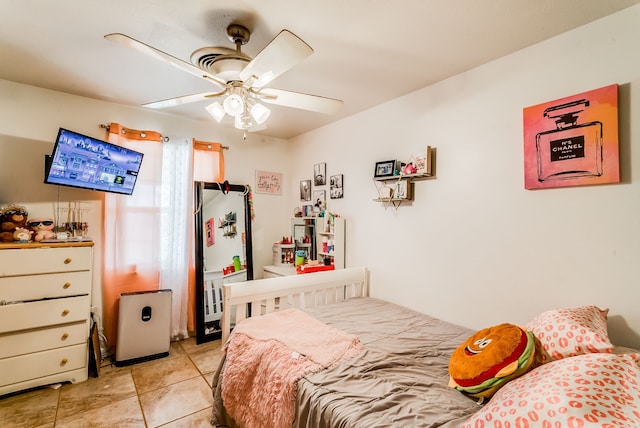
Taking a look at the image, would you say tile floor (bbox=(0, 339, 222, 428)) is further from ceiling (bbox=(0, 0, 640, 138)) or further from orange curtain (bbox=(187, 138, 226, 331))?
ceiling (bbox=(0, 0, 640, 138))

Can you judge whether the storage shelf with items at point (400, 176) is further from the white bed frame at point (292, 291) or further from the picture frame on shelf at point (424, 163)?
the white bed frame at point (292, 291)

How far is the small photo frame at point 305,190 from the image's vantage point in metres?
3.67

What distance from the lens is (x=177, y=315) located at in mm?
3090

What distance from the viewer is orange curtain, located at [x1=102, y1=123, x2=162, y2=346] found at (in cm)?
276

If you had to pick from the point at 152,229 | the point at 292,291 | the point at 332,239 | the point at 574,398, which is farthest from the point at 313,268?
the point at 574,398

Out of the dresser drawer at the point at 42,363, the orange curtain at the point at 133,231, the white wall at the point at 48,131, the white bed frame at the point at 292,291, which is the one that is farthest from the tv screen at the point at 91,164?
the white bed frame at the point at 292,291

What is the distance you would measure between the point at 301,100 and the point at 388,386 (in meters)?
1.61

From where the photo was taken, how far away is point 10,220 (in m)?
2.25

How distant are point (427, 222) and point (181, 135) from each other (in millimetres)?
2720

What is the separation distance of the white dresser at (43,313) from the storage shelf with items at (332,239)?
2089 mm

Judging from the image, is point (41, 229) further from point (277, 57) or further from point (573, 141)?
point (573, 141)

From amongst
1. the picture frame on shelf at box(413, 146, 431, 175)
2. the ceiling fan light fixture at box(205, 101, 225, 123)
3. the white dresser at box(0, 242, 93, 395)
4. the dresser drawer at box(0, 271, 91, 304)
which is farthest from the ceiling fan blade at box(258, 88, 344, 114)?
the dresser drawer at box(0, 271, 91, 304)

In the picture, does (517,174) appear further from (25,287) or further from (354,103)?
(25,287)

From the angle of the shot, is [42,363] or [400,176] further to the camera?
[400,176]
